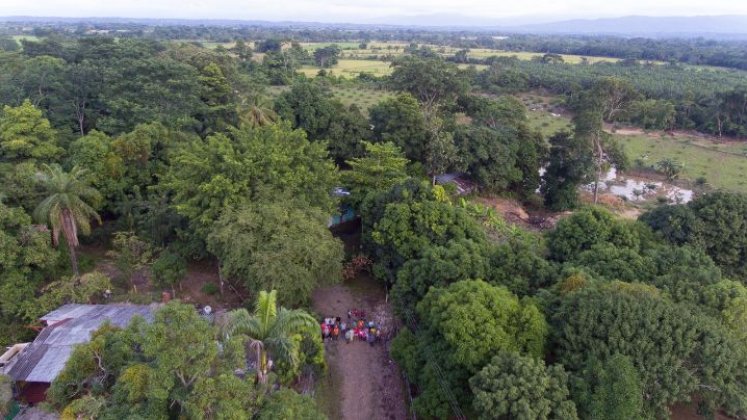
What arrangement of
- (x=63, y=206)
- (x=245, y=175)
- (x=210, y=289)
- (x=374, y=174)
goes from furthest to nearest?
(x=374, y=174) < (x=210, y=289) < (x=245, y=175) < (x=63, y=206)

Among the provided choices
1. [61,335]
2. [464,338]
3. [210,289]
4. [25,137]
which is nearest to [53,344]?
[61,335]

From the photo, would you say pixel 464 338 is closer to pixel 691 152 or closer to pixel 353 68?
pixel 691 152

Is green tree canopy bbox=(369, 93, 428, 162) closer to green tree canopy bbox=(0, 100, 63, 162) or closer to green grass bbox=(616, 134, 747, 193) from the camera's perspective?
green tree canopy bbox=(0, 100, 63, 162)

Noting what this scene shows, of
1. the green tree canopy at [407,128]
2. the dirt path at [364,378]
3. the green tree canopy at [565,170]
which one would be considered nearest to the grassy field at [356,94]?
the green tree canopy at [407,128]

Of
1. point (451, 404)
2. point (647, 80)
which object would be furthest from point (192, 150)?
point (647, 80)

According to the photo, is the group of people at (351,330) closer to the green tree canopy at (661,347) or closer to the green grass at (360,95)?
the green tree canopy at (661,347)
